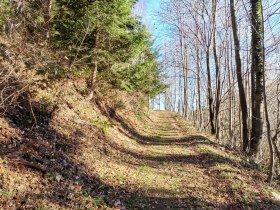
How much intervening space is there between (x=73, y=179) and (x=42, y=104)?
309 centimetres

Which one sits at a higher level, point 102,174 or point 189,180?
point 102,174

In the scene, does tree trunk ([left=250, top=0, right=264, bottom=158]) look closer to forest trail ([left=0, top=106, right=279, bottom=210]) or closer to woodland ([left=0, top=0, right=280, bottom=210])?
woodland ([left=0, top=0, right=280, bottom=210])

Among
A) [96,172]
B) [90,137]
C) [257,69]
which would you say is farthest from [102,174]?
[257,69]

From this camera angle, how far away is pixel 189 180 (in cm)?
852

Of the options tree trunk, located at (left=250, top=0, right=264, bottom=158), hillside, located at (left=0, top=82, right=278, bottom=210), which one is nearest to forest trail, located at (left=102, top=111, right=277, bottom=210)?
hillside, located at (left=0, top=82, right=278, bottom=210)

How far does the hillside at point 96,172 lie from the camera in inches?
211

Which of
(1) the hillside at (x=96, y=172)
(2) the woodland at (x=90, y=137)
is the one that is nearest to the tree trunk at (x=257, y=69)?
(2) the woodland at (x=90, y=137)

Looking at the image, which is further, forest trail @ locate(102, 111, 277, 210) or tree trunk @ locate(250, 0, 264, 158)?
tree trunk @ locate(250, 0, 264, 158)

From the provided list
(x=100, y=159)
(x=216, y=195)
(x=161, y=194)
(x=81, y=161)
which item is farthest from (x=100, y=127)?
(x=216, y=195)

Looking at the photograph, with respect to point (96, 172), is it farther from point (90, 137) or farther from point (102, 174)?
point (90, 137)

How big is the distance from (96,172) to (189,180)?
290 centimetres

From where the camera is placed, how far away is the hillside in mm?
5355

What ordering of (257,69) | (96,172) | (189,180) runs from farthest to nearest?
(257,69) → (189,180) → (96,172)

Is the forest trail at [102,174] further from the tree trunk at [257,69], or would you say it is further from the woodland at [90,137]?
the tree trunk at [257,69]
